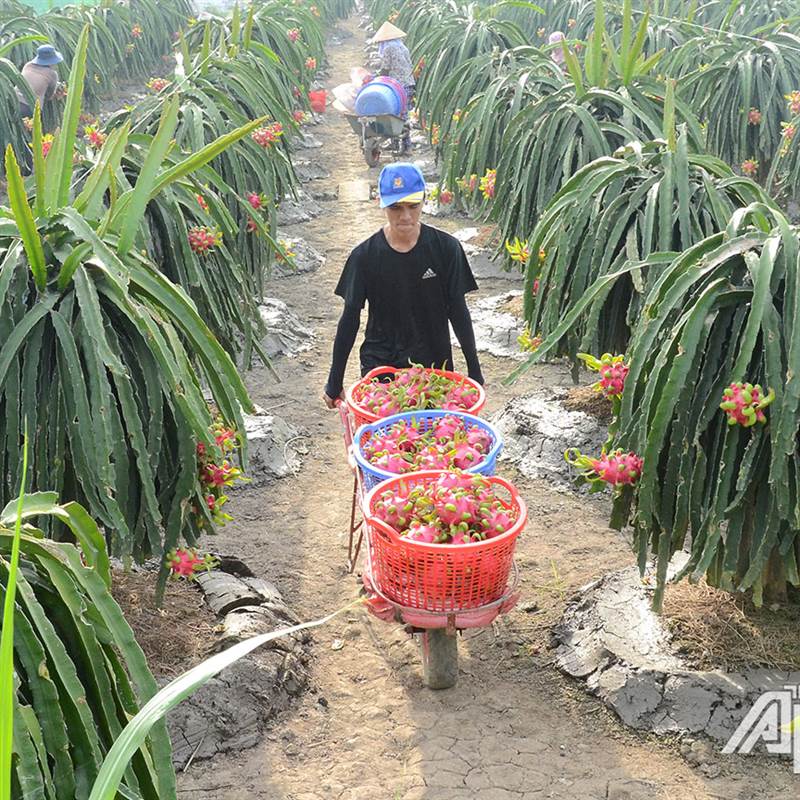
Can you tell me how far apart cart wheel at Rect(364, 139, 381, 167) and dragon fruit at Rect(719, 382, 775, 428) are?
904cm

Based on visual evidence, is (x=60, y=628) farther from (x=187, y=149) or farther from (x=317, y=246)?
(x=317, y=246)

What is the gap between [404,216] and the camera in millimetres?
3934

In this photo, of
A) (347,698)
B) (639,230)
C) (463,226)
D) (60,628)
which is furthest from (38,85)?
(60,628)

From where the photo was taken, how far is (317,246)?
9281 mm

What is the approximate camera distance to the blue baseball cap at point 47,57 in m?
10.7

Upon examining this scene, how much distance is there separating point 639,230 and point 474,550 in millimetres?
1879

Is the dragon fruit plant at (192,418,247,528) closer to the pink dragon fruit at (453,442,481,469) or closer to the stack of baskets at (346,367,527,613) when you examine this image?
the stack of baskets at (346,367,527,613)

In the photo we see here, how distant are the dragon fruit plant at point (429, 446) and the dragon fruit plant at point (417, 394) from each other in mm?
106

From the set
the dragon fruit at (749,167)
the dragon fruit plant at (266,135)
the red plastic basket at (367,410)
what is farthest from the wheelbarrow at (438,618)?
the dragon fruit at (749,167)

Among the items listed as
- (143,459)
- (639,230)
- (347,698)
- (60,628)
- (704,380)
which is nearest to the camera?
(60,628)

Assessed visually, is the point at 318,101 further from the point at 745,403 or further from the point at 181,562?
the point at 745,403

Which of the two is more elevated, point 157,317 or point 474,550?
point 157,317

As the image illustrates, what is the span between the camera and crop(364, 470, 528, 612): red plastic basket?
3.05 m

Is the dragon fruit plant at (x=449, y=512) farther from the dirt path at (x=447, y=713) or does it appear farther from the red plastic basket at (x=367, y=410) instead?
the dirt path at (x=447, y=713)
